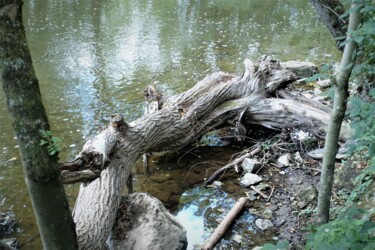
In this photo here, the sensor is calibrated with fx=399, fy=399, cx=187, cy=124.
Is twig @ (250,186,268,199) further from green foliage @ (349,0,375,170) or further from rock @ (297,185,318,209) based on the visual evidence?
green foliage @ (349,0,375,170)

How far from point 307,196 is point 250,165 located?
1057 millimetres

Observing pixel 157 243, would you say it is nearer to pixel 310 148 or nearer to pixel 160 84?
pixel 310 148

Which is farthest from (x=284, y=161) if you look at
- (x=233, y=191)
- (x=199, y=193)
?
(x=199, y=193)

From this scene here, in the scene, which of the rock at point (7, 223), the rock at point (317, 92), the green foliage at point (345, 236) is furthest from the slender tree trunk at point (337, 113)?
the rock at point (317, 92)

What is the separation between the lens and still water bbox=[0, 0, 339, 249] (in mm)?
6942

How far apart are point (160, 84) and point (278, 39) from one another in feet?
17.6

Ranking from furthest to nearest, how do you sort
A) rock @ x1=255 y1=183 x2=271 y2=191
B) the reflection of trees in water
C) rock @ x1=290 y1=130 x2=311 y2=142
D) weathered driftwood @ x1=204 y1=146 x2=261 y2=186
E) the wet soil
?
the reflection of trees in water < rock @ x1=290 y1=130 x2=311 y2=142 < weathered driftwood @ x1=204 y1=146 x2=261 y2=186 < rock @ x1=255 y1=183 x2=271 y2=191 < the wet soil

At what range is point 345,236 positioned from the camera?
94.3 inches

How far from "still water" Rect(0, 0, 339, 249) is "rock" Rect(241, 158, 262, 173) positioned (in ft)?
7.81

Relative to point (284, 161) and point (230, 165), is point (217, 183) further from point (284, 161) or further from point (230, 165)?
point (284, 161)

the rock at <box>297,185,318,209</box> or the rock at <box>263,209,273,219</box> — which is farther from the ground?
the rock at <box>297,185,318,209</box>

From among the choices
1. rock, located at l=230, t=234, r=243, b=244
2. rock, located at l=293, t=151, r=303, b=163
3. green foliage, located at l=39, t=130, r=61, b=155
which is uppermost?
green foliage, located at l=39, t=130, r=61, b=155

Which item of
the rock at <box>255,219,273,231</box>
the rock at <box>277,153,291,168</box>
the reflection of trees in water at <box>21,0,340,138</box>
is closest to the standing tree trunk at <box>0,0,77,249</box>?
the rock at <box>255,219,273,231</box>

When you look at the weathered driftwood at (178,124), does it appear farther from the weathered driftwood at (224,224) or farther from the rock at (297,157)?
the weathered driftwood at (224,224)
